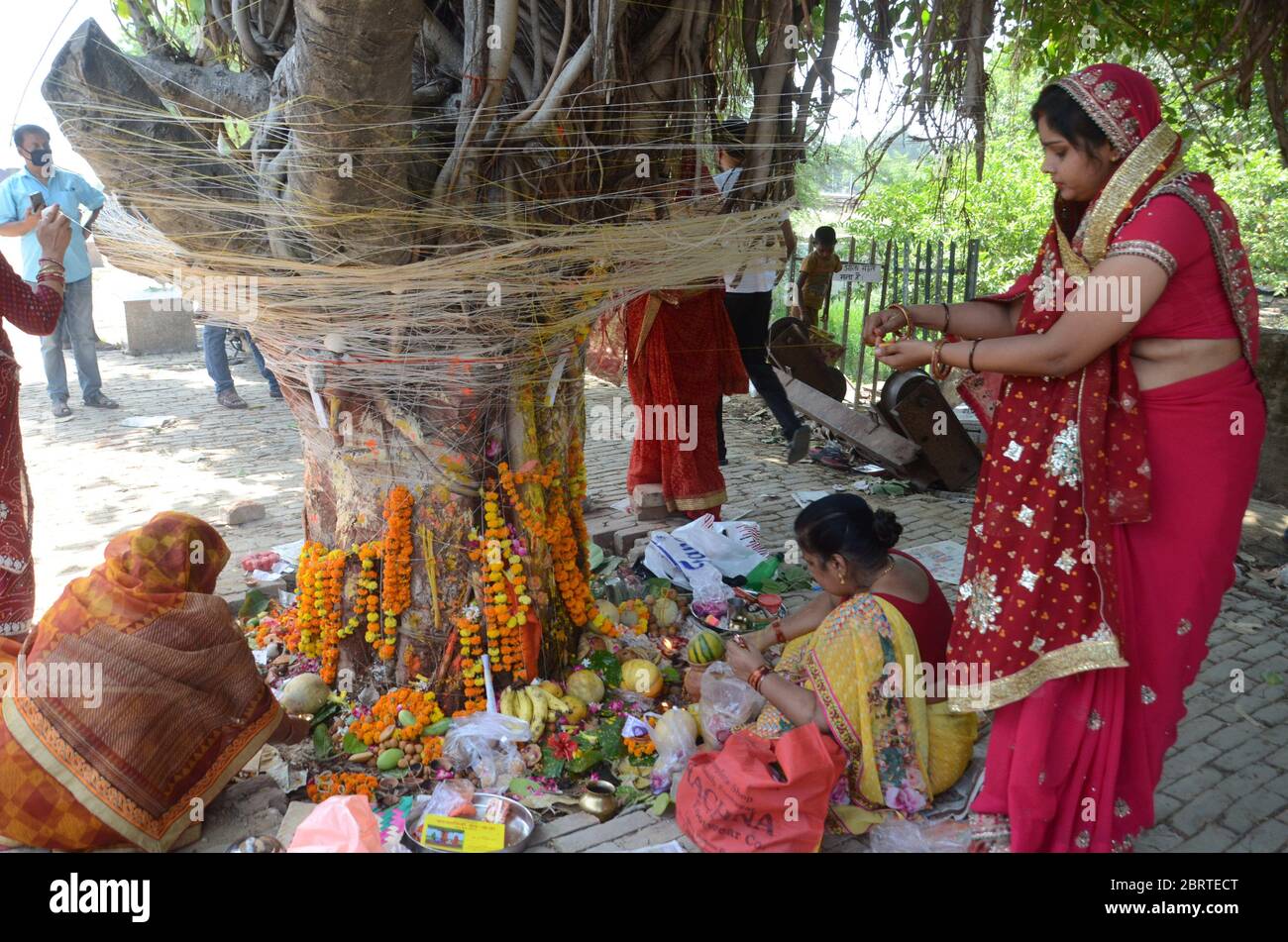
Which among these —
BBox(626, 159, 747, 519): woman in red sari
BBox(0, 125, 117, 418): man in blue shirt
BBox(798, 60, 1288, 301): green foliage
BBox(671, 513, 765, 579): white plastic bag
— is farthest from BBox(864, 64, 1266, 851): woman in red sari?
BBox(798, 60, 1288, 301): green foliage

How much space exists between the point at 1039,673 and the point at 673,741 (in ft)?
3.54

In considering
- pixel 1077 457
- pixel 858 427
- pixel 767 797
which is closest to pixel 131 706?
pixel 767 797

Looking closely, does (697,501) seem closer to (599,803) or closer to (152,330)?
(599,803)

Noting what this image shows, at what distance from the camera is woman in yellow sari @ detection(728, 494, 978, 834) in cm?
257

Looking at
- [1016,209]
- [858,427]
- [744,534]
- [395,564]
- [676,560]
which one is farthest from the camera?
[1016,209]

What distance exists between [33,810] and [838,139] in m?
3.51

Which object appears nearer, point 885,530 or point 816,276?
point 885,530

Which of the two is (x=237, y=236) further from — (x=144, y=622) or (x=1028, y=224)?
(x=1028, y=224)

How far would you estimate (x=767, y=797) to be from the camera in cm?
238

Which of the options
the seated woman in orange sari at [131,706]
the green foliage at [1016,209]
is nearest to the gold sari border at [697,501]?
the seated woman in orange sari at [131,706]

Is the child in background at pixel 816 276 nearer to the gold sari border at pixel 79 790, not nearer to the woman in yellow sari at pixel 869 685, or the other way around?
the woman in yellow sari at pixel 869 685

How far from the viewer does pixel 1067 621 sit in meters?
2.38

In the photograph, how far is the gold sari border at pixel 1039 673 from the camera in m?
2.34

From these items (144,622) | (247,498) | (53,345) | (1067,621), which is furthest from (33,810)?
(53,345)
